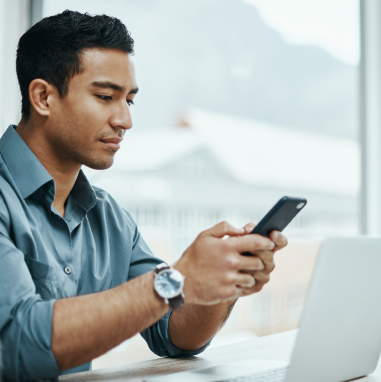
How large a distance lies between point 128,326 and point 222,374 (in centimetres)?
19

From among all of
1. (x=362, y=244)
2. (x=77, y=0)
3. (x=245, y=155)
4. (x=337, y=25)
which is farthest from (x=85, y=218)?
(x=245, y=155)

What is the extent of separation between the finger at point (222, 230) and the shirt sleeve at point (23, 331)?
276mm

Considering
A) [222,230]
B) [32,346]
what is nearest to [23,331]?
[32,346]

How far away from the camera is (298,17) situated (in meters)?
2.53

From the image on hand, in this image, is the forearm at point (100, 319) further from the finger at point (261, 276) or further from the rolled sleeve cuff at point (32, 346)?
the finger at point (261, 276)

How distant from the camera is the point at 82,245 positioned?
3.45 feet

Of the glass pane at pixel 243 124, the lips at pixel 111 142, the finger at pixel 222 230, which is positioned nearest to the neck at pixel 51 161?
the lips at pixel 111 142

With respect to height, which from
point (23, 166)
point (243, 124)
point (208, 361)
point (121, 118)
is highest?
point (243, 124)

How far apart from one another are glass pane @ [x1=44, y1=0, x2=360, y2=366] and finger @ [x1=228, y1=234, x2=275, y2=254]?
1.21 m

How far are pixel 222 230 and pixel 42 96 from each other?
58cm

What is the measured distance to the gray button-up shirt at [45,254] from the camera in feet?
2.21

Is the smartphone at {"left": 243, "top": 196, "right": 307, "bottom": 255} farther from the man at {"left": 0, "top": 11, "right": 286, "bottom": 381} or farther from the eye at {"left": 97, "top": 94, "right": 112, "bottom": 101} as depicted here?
the eye at {"left": 97, "top": 94, "right": 112, "bottom": 101}

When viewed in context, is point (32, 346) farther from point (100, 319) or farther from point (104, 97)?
point (104, 97)

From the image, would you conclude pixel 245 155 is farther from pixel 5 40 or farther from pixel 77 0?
pixel 5 40
